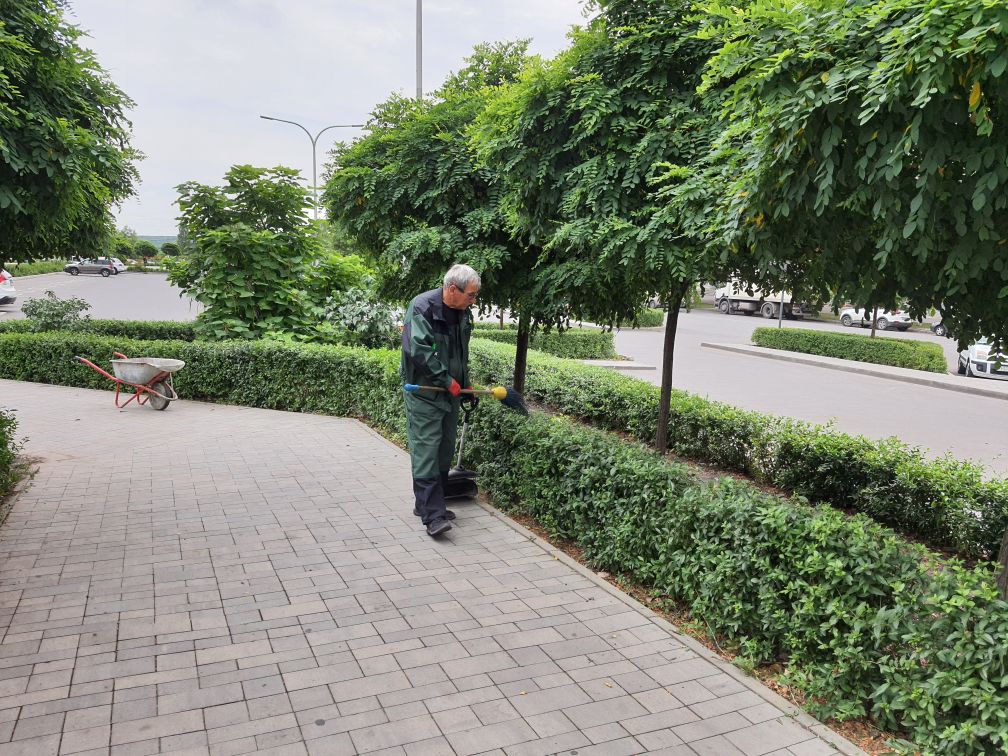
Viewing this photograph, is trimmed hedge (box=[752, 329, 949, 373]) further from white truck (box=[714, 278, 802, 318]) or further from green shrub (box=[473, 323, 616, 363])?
white truck (box=[714, 278, 802, 318])

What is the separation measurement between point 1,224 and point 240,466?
311 centimetres

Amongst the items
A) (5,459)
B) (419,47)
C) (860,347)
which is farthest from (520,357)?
(860,347)

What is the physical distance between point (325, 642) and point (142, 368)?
7.46 meters

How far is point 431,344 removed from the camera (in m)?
5.07

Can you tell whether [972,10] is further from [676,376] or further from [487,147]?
[676,376]

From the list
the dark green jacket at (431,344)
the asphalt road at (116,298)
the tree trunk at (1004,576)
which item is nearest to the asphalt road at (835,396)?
the asphalt road at (116,298)

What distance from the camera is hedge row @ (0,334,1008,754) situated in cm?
267

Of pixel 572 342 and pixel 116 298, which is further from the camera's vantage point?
pixel 116 298

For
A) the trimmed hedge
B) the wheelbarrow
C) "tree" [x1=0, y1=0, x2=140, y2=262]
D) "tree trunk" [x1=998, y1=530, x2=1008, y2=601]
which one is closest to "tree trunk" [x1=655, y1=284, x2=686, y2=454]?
"tree trunk" [x1=998, y1=530, x2=1008, y2=601]

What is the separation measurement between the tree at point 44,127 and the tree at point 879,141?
3703mm

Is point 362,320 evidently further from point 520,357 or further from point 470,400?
point 470,400

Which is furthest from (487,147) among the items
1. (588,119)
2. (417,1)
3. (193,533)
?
(417,1)

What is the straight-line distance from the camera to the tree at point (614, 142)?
15.5ft

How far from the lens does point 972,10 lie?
88.7 inches
